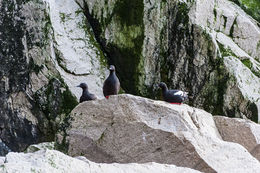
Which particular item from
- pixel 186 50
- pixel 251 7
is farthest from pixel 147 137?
pixel 251 7

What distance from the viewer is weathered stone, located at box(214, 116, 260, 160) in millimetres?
9430

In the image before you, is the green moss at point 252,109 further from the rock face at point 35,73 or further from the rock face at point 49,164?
the rock face at point 49,164

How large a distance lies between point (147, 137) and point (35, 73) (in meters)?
6.67

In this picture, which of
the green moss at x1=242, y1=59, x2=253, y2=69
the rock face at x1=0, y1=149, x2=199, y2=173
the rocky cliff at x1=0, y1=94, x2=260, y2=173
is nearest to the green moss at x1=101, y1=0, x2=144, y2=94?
the green moss at x1=242, y1=59, x2=253, y2=69

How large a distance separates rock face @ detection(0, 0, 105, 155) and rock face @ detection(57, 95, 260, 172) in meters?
4.55

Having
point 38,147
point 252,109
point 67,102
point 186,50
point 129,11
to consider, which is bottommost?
point 38,147

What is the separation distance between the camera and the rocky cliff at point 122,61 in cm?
1325

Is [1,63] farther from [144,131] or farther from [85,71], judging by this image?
[144,131]

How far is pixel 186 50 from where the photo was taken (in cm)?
1352

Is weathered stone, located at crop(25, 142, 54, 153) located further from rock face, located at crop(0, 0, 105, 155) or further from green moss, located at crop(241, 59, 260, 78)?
green moss, located at crop(241, 59, 260, 78)

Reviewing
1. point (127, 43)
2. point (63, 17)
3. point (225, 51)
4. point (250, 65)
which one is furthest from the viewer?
point (63, 17)

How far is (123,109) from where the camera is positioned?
8.48m

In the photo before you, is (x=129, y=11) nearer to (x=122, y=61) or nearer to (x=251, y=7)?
(x=122, y=61)

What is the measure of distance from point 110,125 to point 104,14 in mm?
6947
